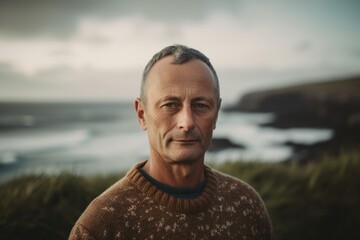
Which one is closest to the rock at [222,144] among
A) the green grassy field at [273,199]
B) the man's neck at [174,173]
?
the green grassy field at [273,199]

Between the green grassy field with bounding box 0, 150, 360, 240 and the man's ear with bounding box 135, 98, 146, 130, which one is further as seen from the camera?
the green grassy field with bounding box 0, 150, 360, 240

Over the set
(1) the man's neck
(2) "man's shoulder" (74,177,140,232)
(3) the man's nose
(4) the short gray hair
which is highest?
(4) the short gray hair

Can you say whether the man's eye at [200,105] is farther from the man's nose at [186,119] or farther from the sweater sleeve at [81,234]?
the sweater sleeve at [81,234]

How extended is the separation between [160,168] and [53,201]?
2407mm

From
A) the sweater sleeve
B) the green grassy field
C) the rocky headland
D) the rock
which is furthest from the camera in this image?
the rock

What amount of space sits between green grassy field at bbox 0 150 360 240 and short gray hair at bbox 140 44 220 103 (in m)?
2.07

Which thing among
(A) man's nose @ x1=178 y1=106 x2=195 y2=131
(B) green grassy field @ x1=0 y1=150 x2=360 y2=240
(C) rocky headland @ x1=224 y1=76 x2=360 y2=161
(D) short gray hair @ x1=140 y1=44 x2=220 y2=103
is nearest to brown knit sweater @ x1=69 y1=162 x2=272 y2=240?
(A) man's nose @ x1=178 y1=106 x2=195 y2=131

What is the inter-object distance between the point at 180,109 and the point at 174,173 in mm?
363

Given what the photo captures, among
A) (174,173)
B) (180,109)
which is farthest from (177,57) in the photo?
(174,173)

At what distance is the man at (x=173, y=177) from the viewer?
5.51 feet

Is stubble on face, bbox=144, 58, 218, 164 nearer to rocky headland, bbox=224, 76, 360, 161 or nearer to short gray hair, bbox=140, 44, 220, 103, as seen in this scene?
short gray hair, bbox=140, 44, 220, 103

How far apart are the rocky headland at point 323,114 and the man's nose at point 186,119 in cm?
706

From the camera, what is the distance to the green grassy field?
10.7 ft

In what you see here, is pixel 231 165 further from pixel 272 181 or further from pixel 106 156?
pixel 106 156
